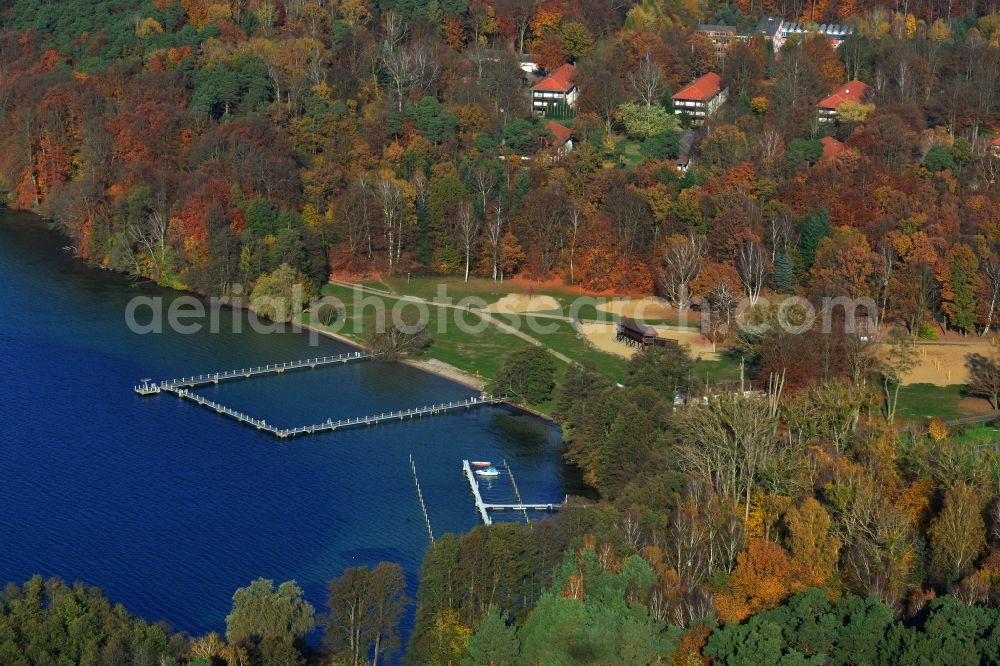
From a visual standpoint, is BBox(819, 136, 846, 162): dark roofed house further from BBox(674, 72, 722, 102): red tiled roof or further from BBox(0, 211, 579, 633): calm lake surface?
BBox(0, 211, 579, 633): calm lake surface

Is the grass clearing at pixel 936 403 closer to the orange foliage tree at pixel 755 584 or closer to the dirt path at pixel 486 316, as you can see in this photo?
the dirt path at pixel 486 316

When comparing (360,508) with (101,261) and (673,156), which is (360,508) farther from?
(673,156)

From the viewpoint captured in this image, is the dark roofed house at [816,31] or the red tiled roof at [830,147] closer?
the red tiled roof at [830,147]

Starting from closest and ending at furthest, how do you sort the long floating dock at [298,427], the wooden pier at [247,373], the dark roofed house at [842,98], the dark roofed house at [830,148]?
the long floating dock at [298,427]
the wooden pier at [247,373]
the dark roofed house at [830,148]
the dark roofed house at [842,98]

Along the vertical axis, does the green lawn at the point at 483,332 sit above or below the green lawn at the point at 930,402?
below

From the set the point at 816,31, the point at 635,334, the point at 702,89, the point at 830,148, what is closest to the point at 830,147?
the point at 830,148

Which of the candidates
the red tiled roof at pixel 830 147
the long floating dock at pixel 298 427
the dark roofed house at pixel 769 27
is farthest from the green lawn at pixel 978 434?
the dark roofed house at pixel 769 27

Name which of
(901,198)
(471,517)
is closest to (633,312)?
(901,198)
